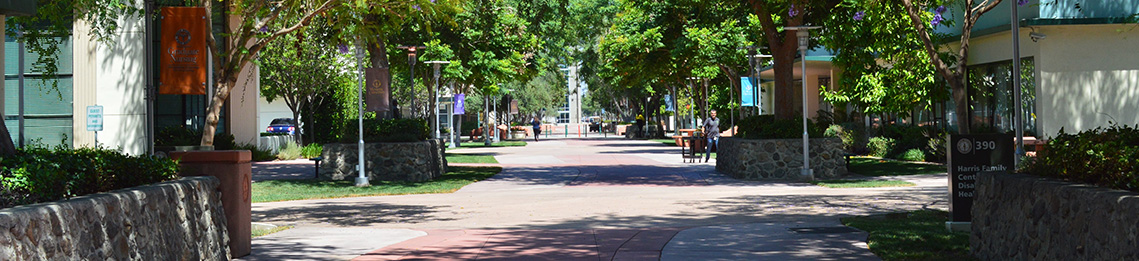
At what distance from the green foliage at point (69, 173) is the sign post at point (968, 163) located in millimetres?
7432

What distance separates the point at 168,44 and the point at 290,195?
4.60 metres

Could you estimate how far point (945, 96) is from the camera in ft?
91.1

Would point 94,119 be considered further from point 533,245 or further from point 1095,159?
point 1095,159

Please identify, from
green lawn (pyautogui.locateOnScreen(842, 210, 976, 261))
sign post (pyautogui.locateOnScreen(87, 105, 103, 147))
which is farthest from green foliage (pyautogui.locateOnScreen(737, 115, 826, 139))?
sign post (pyautogui.locateOnScreen(87, 105, 103, 147))

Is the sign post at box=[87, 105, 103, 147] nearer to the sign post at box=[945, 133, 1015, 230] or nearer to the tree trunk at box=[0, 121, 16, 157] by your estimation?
the tree trunk at box=[0, 121, 16, 157]

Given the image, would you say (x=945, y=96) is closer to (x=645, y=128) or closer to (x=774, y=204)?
(x=774, y=204)

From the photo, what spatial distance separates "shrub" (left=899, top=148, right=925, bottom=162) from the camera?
28875mm

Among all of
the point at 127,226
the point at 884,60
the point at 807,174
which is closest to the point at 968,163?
the point at 127,226

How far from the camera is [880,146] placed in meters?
31.8

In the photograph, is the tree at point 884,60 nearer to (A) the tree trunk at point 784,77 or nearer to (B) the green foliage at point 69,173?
(A) the tree trunk at point 784,77

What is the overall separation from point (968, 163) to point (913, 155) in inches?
753

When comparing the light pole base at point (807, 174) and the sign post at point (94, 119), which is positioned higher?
the sign post at point (94, 119)

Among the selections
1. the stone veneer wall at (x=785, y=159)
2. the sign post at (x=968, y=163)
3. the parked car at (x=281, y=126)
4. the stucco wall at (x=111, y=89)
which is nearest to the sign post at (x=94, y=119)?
the stucco wall at (x=111, y=89)

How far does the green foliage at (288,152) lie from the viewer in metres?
33.8
